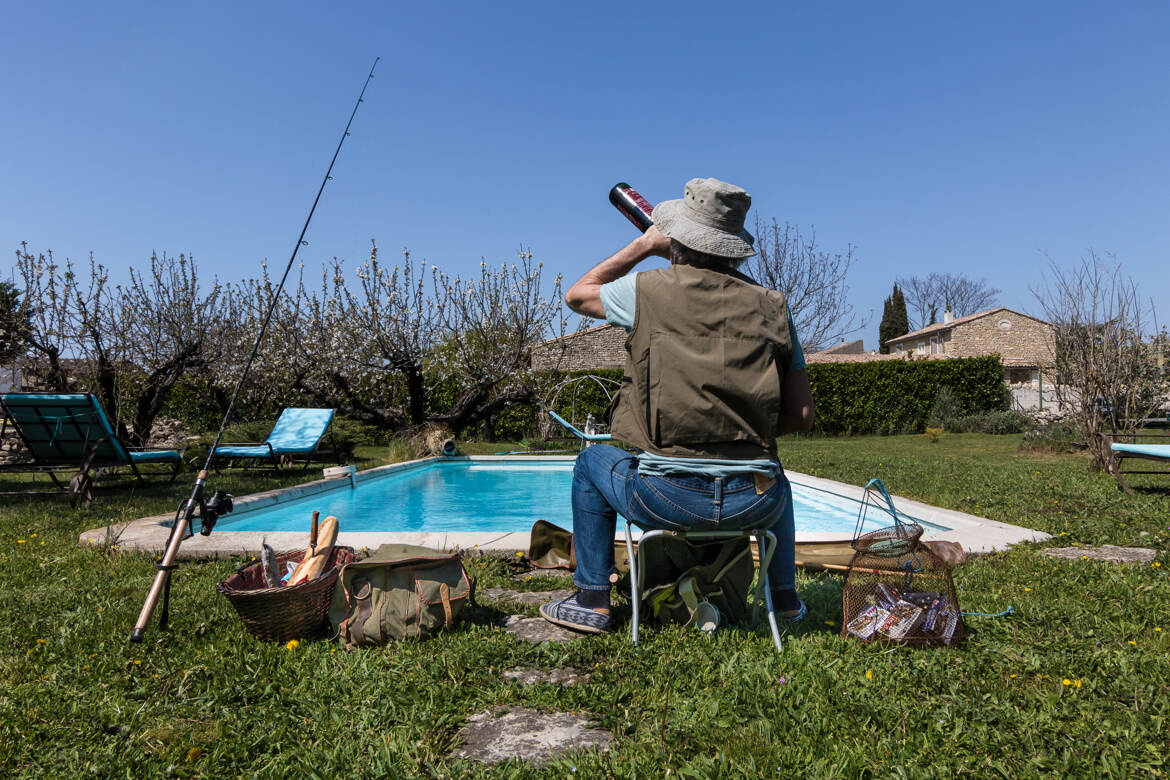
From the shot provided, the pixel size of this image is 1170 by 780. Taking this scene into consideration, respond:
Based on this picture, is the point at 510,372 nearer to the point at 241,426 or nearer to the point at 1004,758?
the point at 241,426

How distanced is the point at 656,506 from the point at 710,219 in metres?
0.96

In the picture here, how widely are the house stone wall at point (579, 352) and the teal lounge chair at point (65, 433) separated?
4730mm

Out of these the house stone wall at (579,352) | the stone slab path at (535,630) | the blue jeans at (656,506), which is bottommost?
the stone slab path at (535,630)

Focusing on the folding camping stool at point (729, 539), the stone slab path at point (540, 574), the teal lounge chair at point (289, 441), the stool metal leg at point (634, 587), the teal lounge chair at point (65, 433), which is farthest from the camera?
the teal lounge chair at point (289, 441)

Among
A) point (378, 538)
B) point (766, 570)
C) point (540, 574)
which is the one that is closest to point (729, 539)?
point (766, 570)

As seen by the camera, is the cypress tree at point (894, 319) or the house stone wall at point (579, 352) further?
the cypress tree at point (894, 319)

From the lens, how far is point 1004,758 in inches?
66.2

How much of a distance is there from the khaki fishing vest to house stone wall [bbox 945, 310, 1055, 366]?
36.7 metres

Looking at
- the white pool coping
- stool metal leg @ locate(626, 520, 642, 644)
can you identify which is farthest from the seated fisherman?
the white pool coping

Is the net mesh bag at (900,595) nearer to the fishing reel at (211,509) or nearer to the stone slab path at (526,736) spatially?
the stone slab path at (526,736)

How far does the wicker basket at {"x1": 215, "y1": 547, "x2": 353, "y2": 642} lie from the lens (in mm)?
2381

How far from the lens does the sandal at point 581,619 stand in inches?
97.7

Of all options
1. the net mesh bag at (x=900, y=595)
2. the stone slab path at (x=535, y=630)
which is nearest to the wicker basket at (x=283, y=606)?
the stone slab path at (x=535, y=630)

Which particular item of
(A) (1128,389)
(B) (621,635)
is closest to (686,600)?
(B) (621,635)
